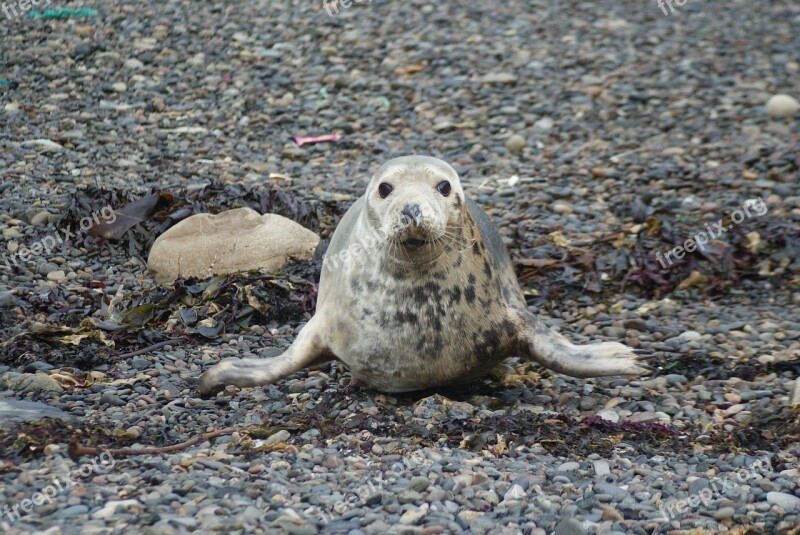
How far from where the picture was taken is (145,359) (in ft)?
17.7

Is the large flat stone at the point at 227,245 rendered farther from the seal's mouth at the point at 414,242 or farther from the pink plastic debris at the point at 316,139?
the pink plastic debris at the point at 316,139

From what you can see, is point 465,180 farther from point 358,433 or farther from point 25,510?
point 25,510

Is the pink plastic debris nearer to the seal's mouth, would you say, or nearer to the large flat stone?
the large flat stone

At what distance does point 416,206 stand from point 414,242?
243mm

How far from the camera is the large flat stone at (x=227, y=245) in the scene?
21.5 ft

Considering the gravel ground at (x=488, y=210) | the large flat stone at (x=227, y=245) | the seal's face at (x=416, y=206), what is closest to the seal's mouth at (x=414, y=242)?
the seal's face at (x=416, y=206)

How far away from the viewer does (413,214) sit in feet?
14.2

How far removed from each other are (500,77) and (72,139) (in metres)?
3.99

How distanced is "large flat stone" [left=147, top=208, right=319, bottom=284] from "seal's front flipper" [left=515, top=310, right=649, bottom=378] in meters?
2.06

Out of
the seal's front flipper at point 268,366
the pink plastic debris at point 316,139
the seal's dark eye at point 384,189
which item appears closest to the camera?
the seal's dark eye at point 384,189

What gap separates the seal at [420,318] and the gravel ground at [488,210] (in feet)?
0.51

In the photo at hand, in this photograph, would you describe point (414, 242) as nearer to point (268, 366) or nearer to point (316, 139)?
point (268, 366)

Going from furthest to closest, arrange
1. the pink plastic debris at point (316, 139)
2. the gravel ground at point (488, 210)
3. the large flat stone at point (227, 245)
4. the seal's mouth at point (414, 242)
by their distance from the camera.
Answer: the pink plastic debris at point (316, 139), the large flat stone at point (227, 245), the seal's mouth at point (414, 242), the gravel ground at point (488, 210)

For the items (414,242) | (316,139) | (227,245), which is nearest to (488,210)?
(316,139)
